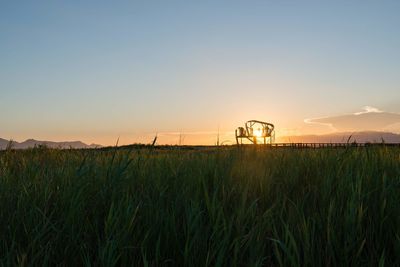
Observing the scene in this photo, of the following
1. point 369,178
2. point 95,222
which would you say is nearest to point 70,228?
point 95,222

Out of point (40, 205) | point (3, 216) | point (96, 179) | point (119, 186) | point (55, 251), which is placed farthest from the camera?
A: point (96, 179)

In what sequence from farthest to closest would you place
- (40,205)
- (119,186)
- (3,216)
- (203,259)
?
(119,186), (40,205), (3,216), (203,259)

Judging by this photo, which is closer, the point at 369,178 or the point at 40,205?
the point at 40,205

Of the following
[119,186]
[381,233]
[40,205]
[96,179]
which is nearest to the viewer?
[381,233]

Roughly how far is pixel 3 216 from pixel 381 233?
98.3 inches

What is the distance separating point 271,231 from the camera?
2.26m

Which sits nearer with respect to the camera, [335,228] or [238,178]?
[335,228]

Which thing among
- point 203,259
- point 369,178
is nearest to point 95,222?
point 203,259

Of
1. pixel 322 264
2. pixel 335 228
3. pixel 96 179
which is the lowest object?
pixel 322 264

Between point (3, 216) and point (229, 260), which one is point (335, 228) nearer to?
point (229, 260)

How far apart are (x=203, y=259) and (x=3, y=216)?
1.56 m

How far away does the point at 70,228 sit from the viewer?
222 centimetres

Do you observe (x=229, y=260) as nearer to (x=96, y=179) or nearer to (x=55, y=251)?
(x=55, y=251)

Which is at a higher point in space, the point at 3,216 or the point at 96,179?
→ the point at 96,179
